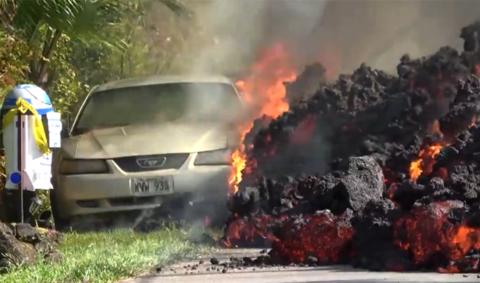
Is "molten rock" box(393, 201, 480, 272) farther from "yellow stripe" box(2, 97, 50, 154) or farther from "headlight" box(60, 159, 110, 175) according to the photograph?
"headlight" box(60, 159, 110, 175)

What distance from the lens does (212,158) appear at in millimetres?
9414

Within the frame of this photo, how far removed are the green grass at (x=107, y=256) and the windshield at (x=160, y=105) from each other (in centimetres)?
152

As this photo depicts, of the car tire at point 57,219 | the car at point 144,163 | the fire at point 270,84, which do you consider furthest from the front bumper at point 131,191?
the fire at point 270,84

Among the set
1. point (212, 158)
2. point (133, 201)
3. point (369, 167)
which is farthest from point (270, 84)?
point (369, 167)

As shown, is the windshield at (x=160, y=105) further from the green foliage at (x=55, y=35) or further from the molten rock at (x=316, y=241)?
the molten rock at (x=316, y=241)

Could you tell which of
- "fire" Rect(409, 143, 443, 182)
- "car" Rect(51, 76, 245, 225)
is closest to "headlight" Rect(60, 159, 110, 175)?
"car" Rect(51, 76, 245, 225)

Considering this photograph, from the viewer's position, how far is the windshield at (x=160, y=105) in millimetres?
10172

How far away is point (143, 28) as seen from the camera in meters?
19.0

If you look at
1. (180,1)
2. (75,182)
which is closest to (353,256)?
(75,182)

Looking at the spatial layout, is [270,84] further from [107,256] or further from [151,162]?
[107,256]

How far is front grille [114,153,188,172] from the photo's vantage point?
9.39m

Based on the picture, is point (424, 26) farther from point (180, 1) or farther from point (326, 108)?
point (180, 1)

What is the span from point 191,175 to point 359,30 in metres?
2.36

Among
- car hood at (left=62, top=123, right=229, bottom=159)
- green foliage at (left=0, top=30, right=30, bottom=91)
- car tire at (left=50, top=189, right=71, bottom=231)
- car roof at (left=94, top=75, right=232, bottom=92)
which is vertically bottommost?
car tire at (left=50, top=189, right=71, bottom=231)
